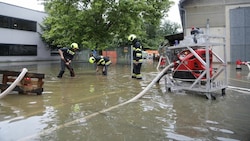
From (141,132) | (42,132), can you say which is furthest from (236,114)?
(42,132)

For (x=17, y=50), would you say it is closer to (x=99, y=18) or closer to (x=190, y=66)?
(x=99, y=18)

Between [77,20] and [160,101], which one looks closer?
[160,101]

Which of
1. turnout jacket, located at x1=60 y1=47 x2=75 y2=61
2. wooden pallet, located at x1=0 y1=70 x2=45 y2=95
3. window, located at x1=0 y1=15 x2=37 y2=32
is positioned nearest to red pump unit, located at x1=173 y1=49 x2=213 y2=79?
wooden pallet, located at x1=0 y1=70 x2=45 y2=95

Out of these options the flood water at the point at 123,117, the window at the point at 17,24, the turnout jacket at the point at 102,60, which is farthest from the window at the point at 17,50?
the flood water at the point at 123,117

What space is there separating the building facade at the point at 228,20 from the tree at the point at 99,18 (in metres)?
3.02

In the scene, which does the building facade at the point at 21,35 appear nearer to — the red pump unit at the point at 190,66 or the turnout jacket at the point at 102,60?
the turnout jacket at the point at 102,60

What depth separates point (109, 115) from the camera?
5.45m

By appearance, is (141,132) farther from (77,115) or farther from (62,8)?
(62,8)

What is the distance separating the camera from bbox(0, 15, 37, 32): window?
110ft

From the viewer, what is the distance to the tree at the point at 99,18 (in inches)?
818

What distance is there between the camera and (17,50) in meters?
35.6

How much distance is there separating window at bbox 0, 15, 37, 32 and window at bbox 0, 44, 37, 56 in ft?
7.51

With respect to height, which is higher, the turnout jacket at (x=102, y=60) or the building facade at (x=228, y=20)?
the building facade at (x=228, y=20)

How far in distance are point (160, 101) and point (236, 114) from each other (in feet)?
6.32
